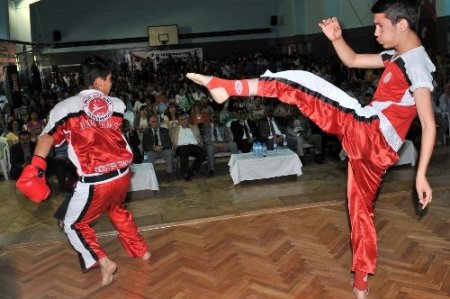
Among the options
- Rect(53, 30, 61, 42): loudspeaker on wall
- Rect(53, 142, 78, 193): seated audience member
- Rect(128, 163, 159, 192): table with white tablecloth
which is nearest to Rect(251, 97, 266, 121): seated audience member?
Rect(128, 163, 159, 192): table with white tablecloth

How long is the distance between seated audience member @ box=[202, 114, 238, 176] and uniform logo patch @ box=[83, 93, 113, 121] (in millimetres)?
3605

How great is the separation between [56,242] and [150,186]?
1.76m

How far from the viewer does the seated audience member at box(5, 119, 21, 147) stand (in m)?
6.73

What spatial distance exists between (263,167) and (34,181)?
356 cm

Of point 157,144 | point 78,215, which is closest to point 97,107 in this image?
point 78,215

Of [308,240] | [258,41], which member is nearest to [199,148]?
[308,240]

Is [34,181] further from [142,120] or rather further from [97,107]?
[142,120]

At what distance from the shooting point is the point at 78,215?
2.80 meters

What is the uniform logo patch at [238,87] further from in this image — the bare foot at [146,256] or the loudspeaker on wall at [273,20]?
the loudspeaker on wall at [273,20]

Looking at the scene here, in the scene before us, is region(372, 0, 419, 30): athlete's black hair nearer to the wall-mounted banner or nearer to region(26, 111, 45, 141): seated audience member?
region(26, 111, 45, 141): seated audience member

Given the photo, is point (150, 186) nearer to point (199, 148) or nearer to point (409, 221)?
point (199, 148)

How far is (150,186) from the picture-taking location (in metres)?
5.37

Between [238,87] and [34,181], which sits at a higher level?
[238,87]

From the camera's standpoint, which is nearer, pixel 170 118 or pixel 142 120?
pixel 170 118
